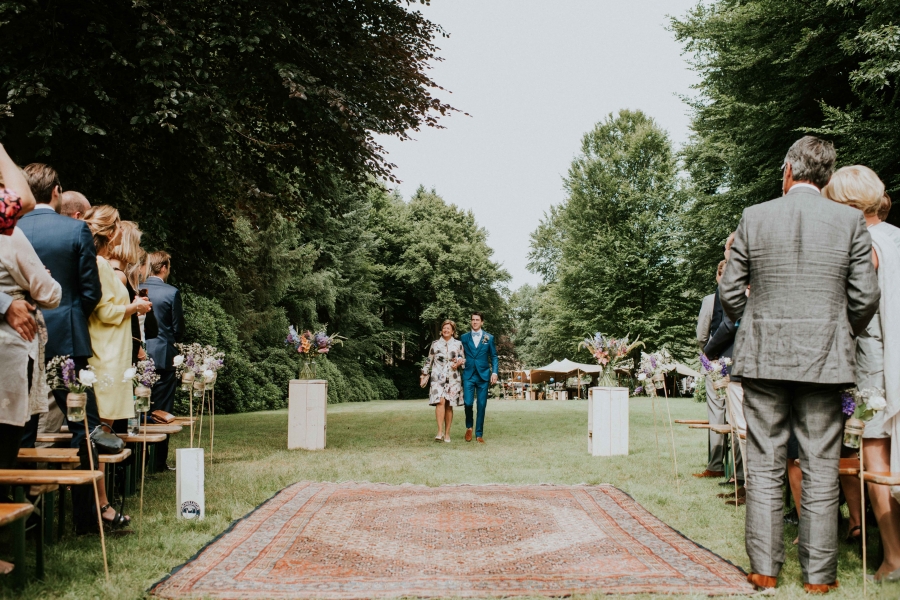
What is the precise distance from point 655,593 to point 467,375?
8.92m

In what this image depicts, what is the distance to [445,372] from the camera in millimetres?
12625

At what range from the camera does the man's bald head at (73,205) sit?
5539mm

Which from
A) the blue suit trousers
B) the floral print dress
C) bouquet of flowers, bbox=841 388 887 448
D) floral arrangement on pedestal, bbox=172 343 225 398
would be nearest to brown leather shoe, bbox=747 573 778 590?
bouquet of flowers, bbox=841 388 887 448

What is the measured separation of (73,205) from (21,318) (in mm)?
1877

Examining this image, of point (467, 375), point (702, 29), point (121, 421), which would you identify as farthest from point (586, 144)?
point (121, 421)

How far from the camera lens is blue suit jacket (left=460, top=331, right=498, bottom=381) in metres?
12.9

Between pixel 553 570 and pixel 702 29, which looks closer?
pixel 553 570

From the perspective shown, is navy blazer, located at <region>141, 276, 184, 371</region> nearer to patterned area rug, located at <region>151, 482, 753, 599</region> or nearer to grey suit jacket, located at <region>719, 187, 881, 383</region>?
patterned area rug, located at <region>151, 482, 753, 599</region>

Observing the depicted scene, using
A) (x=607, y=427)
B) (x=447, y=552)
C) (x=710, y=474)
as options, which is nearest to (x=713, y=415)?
(x=710, y=474)

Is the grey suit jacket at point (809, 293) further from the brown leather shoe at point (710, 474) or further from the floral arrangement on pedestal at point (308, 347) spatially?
the floral arrangement on pedestal at point (308, 347)

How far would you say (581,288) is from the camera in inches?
1599

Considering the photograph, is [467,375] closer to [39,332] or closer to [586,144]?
[39,332]

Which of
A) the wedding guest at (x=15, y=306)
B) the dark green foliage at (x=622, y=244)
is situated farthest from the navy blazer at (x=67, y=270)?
the dark green foliage at (x=622, y=244)

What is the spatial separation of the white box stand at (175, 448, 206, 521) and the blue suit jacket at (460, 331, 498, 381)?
289 inches
